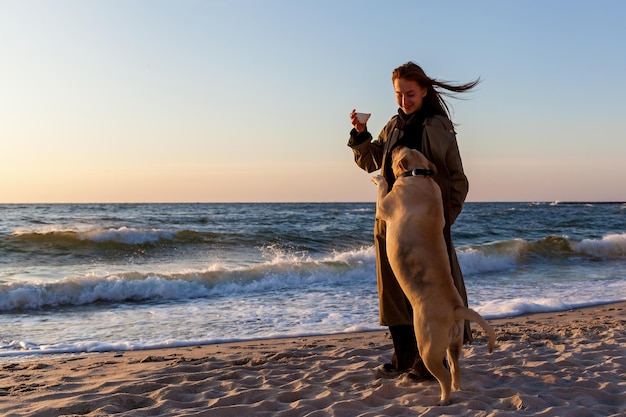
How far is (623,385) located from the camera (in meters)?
4.16

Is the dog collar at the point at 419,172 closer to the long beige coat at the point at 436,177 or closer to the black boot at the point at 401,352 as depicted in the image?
the long beige coat at the point at 436,177

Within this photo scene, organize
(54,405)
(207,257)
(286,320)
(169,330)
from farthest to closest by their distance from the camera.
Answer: (207,257) → (286,320) → (169,330) → (54,405)

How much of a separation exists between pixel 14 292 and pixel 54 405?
224 inches

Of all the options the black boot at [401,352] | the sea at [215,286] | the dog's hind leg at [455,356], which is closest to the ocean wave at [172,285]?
the sea at [215,286]

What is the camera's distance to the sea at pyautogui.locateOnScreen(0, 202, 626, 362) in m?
7.03

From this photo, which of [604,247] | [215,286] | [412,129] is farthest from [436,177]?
[604,247]

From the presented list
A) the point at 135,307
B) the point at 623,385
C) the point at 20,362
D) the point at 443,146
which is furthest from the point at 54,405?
the point at 135,307

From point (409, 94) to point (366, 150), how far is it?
48 cm

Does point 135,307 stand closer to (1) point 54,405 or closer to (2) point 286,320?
(2) point 286,320

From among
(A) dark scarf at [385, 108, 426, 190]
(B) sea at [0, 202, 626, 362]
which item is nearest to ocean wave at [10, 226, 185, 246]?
(B) sea at [0, 202, 626, 362]

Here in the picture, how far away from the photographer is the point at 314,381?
4.48 m

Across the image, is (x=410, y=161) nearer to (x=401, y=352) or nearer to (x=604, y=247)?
(x=401, y=352)

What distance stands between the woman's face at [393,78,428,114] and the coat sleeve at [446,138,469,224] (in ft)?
1.15

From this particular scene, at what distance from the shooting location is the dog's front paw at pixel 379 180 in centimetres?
378
